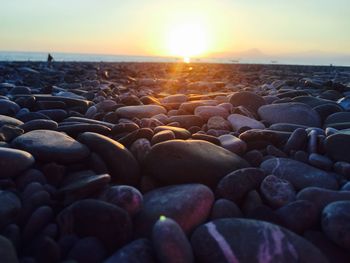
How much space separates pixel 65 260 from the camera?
1740 mm

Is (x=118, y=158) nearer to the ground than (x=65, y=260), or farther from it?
farther from it

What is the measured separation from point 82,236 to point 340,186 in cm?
163

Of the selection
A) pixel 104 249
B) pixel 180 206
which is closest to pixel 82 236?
pixel 104 249

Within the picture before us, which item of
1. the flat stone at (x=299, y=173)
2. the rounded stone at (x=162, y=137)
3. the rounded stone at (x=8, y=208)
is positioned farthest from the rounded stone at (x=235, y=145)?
the rounded stone at (x=8, y=208)

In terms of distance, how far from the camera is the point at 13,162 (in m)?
2.40

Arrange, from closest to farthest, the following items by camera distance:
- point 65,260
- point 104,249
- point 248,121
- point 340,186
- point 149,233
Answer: point 65,260 → point 104,249 → point 149,233 → point 340,186 → point 248,121

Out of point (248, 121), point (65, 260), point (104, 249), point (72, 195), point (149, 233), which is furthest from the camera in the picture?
point (248, 121)

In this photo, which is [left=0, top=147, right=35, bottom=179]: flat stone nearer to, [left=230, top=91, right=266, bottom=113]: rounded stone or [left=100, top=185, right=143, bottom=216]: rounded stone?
[left=100, top=185, right=143, bottom=216]: rounded stone

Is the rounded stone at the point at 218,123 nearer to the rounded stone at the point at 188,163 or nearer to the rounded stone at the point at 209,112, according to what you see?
the rounded stone at the point at 209,112

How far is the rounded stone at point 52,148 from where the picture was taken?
2.60 m

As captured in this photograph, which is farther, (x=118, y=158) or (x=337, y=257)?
(x=118, y=158)

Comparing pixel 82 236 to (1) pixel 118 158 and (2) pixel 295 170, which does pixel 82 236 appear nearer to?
(1) pixel 118 158

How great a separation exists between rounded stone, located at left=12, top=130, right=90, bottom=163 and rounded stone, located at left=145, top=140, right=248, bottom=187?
0.48m

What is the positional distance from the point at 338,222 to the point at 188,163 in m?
0.94
